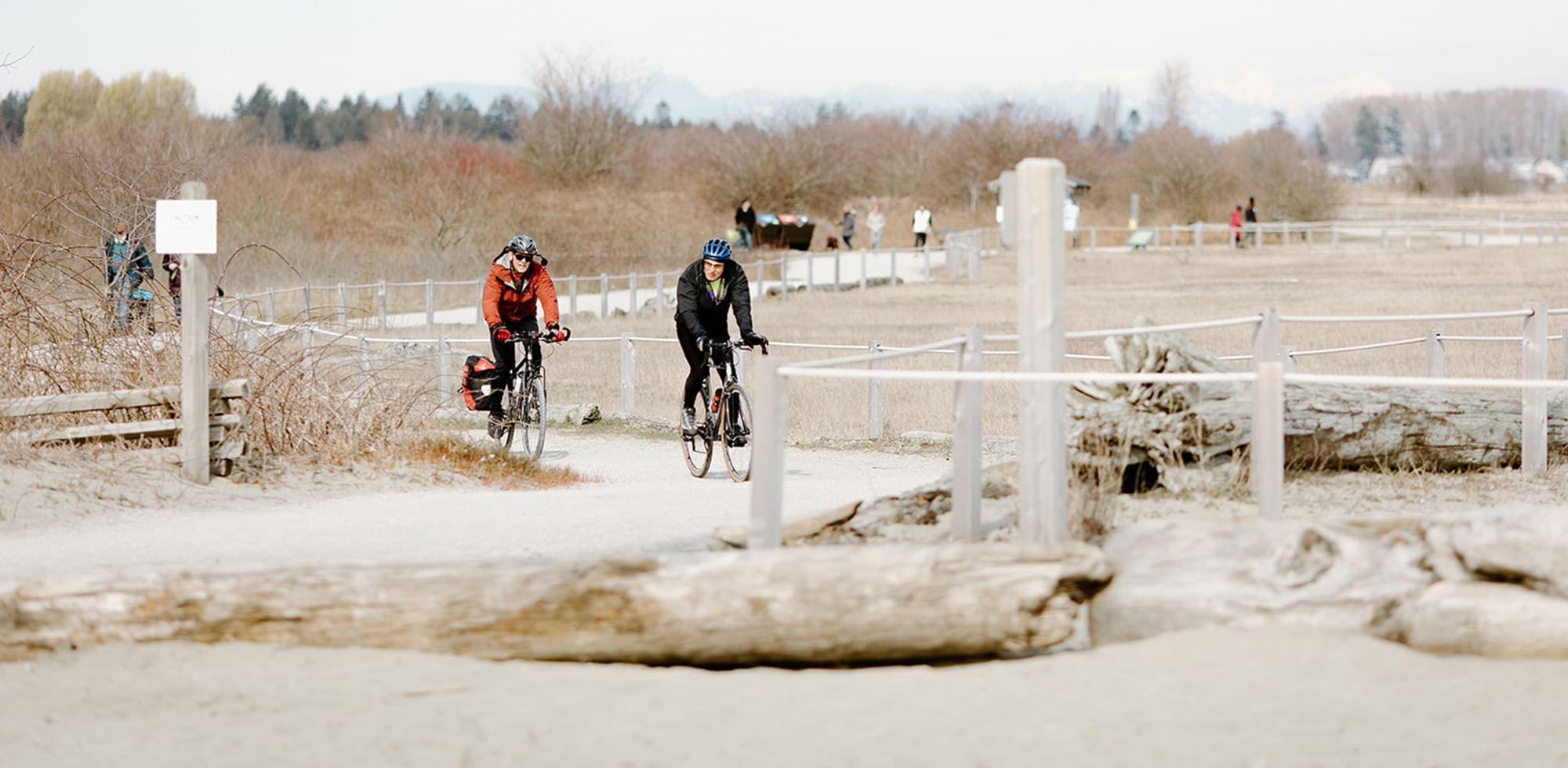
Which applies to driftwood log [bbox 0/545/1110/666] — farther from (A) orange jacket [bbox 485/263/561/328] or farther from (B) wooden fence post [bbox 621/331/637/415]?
(B) wooden fence post [bbox 621/331/637/415]

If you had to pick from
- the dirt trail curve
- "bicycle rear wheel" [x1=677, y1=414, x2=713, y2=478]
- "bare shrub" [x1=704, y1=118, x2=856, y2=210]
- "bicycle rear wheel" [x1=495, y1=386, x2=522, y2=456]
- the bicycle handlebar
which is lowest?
the dirt trail curve

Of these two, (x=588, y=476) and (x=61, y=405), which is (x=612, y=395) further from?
(x=61, y=405)

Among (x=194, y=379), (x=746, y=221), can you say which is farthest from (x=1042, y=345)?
(x=746, y=221)

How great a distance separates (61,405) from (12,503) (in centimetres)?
109

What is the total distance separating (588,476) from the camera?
13.4 metres

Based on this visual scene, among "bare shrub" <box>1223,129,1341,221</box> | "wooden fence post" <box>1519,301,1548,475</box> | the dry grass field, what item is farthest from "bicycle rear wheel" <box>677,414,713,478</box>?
"bare shrub" <box>1223,129,1341,221</box>

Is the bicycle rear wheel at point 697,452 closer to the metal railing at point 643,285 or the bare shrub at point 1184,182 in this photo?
the metal railing at point 643,285

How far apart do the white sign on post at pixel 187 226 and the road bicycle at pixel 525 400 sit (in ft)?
9.63

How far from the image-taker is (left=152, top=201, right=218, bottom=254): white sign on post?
11031mm

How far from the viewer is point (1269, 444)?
7910 millimetres

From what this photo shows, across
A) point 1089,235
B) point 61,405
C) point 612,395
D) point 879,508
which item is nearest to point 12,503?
point 61,405

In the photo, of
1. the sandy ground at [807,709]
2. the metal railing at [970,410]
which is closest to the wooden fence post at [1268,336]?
the metal railing at [970,410]

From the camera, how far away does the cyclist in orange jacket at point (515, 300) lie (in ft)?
43.7

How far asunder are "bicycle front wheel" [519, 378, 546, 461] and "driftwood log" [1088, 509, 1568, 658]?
741 centimetres
